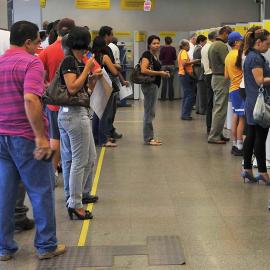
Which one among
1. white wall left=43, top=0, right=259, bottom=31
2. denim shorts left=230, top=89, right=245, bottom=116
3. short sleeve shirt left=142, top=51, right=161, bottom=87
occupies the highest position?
white wall left=43, top=0, right=259, bottom=31

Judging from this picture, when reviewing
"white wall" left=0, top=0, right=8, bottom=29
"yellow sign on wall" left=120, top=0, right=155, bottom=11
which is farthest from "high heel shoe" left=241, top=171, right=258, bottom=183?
"yellow sign on wall" left=120, top=0, right=155, bottom=11

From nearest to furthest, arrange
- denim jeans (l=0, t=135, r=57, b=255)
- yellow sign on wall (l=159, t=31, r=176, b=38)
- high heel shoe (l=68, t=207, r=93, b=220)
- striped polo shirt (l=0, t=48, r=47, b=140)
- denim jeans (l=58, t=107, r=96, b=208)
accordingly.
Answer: striped polo shirt (l=0, t=48, r=47, b=140) → denim jeans (l=0, t=135, r=57, b=255) → denim jeans (l=58, t=107, r=96, b=208) → high heel shoe (l=68, t=207, r=93, b=220) → yellow sign on wall (l=159, t=31, r=176, b=38)

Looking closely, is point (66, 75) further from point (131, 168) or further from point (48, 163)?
point (131, 168)

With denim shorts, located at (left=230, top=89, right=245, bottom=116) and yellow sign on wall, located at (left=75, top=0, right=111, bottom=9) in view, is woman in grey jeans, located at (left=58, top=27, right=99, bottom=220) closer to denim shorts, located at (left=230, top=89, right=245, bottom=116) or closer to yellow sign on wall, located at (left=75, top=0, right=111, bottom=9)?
denim shorts, located at (left=230, top=89, right=245, bottom=116)

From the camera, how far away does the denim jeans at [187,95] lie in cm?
939

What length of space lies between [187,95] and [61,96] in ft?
19.7

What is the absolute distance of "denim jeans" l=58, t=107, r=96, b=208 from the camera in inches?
145

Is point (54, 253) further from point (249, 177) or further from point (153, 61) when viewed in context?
point (153, 61)

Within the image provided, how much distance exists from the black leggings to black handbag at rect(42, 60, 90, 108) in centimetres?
185

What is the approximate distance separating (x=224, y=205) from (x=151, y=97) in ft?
8.95

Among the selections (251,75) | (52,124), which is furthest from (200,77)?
(52,124)

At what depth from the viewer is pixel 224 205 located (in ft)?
14.0

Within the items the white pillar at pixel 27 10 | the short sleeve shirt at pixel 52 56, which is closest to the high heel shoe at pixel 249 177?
the short sleeve shirt at pixel 52 56

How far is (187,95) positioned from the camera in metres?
9.39
